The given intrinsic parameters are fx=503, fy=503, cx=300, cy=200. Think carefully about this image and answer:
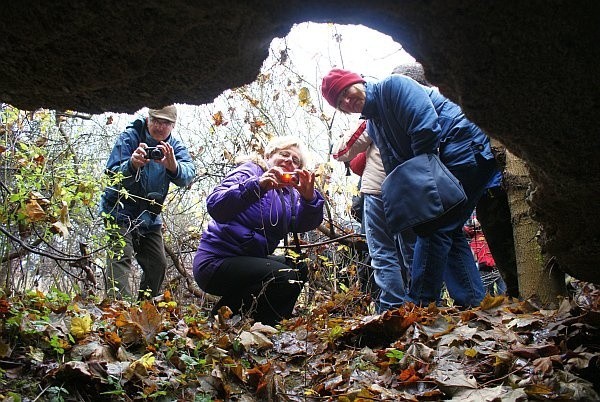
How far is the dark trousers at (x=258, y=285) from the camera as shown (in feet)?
12.0

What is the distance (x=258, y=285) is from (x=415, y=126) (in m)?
1.58

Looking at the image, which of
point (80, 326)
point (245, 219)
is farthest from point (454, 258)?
point (80, 326)

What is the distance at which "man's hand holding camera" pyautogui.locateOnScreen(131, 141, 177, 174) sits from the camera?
4250mm

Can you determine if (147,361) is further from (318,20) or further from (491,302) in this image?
(491,302)

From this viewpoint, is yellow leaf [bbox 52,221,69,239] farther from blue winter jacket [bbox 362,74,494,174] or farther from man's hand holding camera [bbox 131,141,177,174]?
blue winter jacket [bbox 362,74,494,174]

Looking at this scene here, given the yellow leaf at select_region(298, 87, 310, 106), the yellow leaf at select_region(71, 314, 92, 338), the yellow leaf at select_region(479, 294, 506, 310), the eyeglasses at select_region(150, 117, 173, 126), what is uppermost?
the yellow leaf at select_region(298, 87, 310, 106)

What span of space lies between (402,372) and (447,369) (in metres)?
0.20

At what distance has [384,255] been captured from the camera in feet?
13.1

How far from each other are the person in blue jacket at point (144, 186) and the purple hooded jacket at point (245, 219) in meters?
0.84

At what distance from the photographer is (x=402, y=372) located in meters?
2.24

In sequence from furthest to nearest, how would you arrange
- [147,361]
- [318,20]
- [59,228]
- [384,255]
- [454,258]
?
[384,255], [454,258], [59,228], [147,361], [318,20]

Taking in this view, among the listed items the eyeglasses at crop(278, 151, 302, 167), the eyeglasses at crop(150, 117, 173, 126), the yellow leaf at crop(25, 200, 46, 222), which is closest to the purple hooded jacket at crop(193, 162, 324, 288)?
the eyeglasses at crop(278, 151, 302, 167)

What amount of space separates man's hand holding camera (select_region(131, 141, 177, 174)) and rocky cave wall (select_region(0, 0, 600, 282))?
8.84 ft

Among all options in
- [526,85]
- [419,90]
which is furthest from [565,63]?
[419,90]
